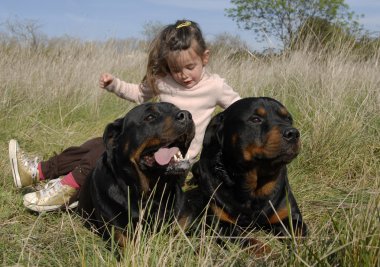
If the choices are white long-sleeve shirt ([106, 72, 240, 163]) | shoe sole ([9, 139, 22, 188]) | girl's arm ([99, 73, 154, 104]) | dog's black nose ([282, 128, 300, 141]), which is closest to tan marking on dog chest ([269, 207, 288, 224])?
dog's black nose ([282, 128, 300, 141])

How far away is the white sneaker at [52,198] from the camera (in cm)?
327

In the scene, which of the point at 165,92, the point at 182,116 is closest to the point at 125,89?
the point at 165,92

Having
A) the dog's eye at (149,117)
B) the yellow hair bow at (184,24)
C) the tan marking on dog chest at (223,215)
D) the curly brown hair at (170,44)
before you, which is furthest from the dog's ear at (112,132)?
the yellow hair bow at (184,24)

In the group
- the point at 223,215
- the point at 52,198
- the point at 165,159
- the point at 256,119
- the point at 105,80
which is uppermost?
the point at 256,119

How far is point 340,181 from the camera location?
3812mm

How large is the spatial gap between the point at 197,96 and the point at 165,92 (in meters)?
0.29

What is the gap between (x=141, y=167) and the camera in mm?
2689

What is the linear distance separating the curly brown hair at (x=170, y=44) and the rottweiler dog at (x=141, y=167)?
1.06m

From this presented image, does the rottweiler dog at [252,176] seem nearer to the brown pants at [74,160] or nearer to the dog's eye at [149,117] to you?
the dog's eye at [149,117]

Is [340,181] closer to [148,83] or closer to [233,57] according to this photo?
[148,83]

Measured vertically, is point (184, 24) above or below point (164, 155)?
above

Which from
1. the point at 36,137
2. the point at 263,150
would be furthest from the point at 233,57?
the point at 263,150

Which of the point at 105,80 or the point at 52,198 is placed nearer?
the point at 52,198

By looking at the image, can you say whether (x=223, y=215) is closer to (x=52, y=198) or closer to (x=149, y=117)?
(x=149, y=117)
